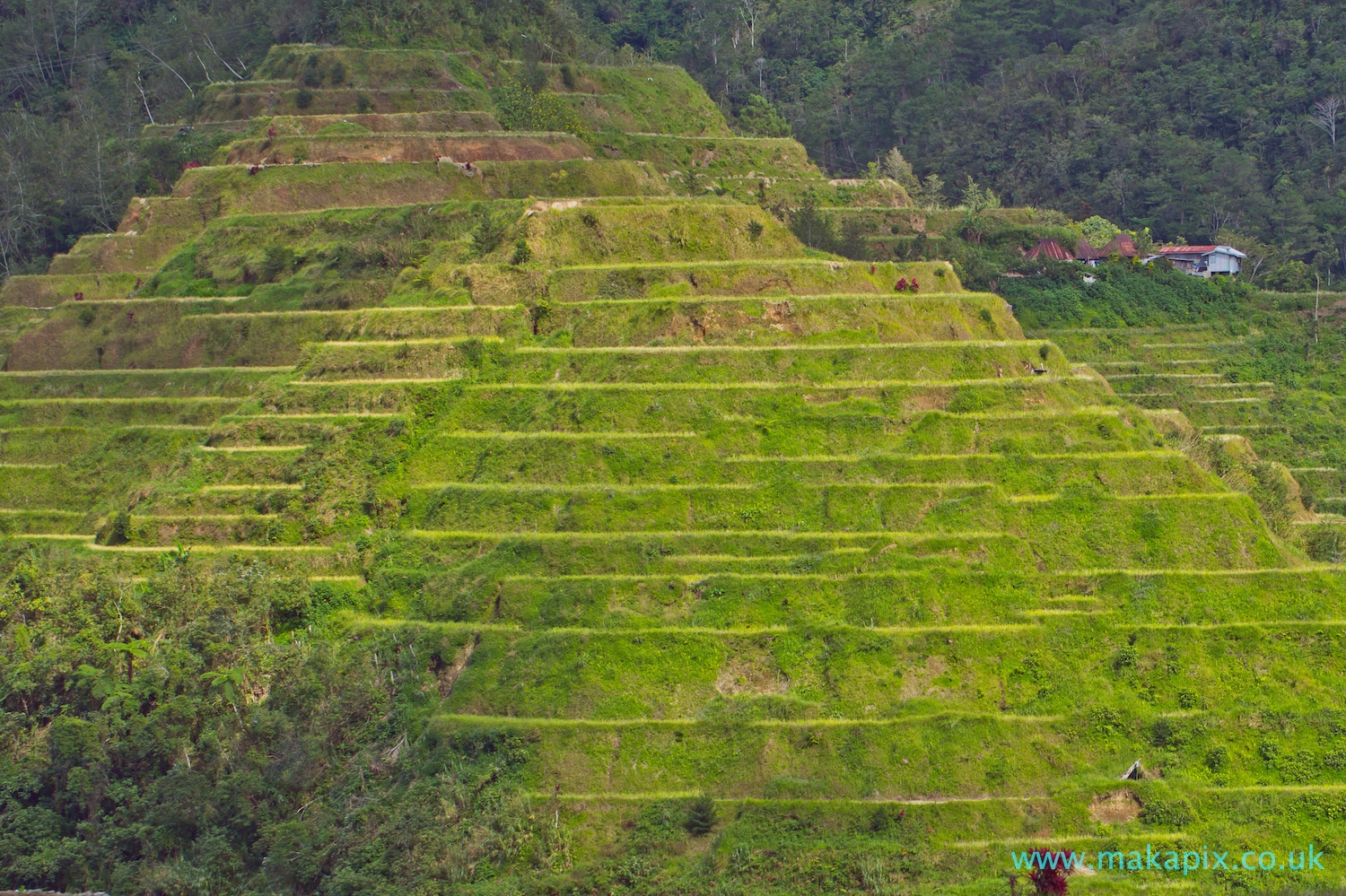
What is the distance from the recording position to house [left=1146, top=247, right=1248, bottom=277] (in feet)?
186

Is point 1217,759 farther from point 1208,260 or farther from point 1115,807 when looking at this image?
point 1208,260

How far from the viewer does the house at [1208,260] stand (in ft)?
186

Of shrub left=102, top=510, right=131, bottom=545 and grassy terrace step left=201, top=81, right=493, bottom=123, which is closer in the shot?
shrub left=102, top=510, right=131, bottom=545

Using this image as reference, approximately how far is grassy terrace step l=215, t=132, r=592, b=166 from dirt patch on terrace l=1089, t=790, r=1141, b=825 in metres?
29.0

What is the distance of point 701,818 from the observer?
21.5 metres

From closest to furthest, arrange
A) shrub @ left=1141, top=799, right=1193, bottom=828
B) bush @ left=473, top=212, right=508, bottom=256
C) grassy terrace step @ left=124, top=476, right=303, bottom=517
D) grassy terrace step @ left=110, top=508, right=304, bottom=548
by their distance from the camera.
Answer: shrub @ left=1141, top=799, right=1193, bottom=828, grassy terrace step @ left=110, top=508, right=304, bottom=548, grassy terrace step @ left=124, top=476, right=303, bottom=517, bush @ left=473, top=212, right=508, bottom=256

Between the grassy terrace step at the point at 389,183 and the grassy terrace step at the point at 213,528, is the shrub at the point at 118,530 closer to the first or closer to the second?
the grassy terrace step at the point at 213,528

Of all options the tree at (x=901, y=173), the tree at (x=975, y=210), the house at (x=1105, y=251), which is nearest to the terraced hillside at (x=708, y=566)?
the tree at (x=975, y=210)

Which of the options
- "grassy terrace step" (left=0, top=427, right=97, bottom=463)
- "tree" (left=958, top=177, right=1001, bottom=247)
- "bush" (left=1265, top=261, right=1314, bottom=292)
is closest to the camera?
"grassy terrace step" (left=0, top=427, right=97, bottom=463)

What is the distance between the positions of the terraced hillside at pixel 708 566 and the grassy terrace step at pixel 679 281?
3.8 inches

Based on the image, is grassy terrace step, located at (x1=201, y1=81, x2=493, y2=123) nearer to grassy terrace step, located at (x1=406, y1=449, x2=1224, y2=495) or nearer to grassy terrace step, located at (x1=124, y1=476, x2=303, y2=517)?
grassy terrace step, located at (x1=124, y1=476, x2=303, y2=517)

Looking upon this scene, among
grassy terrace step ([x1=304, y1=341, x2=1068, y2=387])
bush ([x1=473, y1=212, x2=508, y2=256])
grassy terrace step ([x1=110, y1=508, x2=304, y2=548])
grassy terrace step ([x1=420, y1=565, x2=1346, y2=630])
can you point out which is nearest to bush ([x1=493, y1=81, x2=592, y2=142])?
bush ([x1=473, y1=212, x2=508, y2=256])

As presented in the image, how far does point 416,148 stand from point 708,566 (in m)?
25.3

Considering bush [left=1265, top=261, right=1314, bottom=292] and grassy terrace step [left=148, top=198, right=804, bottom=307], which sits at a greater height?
grassy terrace step [left=148, top=198, right=804, bottom=307]
